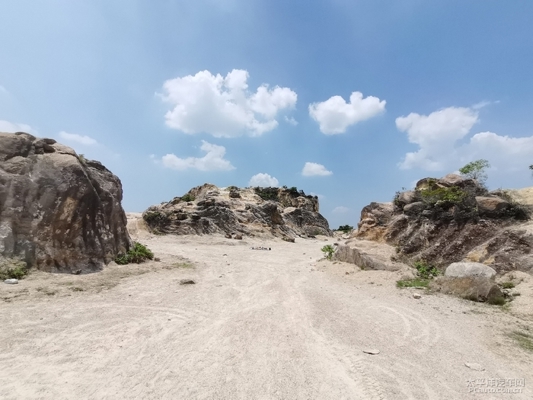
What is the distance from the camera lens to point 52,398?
4012mm

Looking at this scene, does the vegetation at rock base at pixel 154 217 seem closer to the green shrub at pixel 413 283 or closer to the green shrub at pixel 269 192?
the green shrub at pixel 413 283

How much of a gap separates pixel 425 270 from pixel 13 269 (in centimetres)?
1429

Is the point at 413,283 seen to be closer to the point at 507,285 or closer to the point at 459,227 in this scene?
the point at 507,285

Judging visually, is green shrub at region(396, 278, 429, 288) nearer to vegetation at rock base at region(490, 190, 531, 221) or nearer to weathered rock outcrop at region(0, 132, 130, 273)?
vegetation at rock base at region(490, 190, 531, 221)

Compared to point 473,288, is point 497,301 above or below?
below

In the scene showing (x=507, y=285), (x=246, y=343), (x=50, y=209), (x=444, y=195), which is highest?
(x=444, y=195)

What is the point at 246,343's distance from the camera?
591cm

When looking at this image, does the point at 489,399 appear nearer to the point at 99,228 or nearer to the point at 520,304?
the point at 520,304

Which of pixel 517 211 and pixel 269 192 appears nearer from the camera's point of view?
pixel 517 211

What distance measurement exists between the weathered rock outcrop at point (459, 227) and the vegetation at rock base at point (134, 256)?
38.4ft

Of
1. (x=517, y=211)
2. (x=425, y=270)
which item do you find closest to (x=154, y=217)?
(x=425, y=270)

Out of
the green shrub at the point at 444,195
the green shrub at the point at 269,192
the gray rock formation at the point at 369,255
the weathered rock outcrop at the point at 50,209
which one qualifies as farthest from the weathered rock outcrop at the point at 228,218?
the green shrub at the point at 444,195

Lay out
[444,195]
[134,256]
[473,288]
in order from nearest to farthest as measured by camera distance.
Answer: [473,288], [134,256], [444,195]

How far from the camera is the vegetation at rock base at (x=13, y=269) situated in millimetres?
9242
